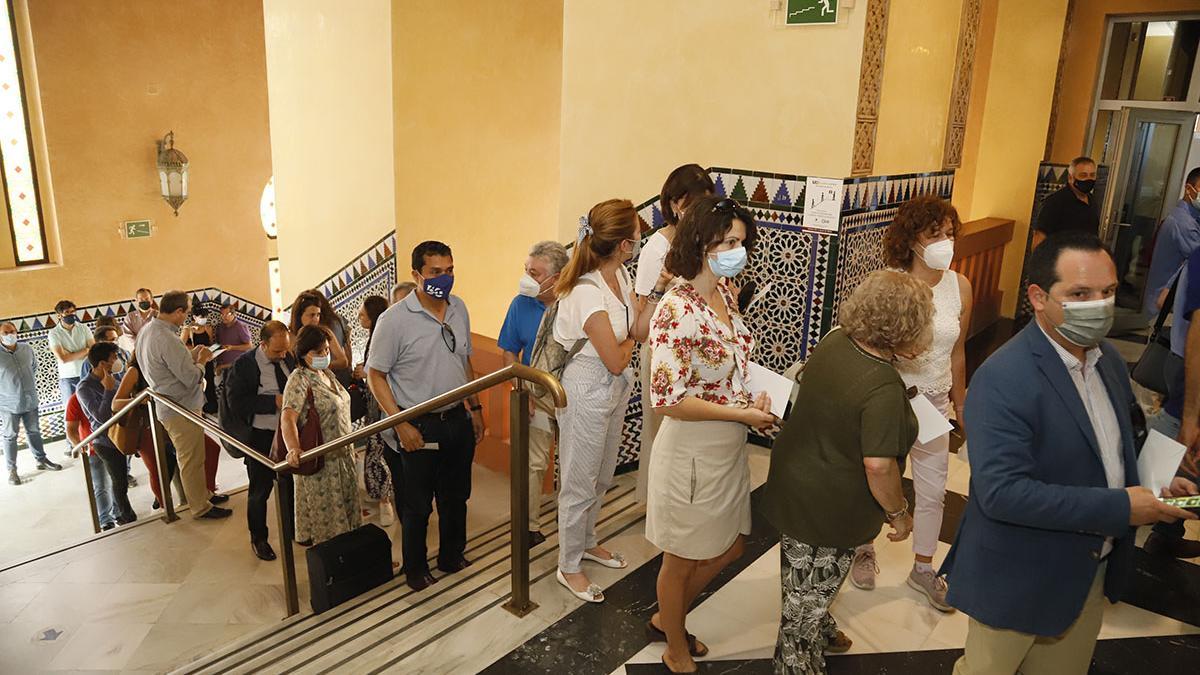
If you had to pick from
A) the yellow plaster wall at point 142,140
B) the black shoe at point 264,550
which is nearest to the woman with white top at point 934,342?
the black shoe at point 264,550

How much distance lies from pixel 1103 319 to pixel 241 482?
8.01 meters

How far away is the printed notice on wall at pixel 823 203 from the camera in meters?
4.34

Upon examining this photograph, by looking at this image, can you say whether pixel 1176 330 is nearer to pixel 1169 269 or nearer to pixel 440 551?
pixel 1169 269

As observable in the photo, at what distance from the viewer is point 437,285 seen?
365 centimetres

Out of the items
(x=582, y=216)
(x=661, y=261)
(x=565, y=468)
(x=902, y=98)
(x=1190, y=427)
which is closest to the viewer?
(x=1190, y=427)

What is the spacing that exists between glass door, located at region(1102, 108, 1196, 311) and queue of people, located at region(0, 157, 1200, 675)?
4.20m

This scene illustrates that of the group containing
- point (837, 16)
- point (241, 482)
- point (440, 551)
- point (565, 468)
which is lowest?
point (241, 482)

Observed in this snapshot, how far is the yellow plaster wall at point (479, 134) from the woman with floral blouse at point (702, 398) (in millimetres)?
3948

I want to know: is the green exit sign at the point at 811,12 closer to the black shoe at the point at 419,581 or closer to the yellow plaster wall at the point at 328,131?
the yellow plaster wall at the point at 328,131

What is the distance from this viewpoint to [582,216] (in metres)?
5.27

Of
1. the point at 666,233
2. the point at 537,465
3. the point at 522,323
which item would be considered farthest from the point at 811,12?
the point at 537,465

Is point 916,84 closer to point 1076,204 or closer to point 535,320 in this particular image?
point 535,320

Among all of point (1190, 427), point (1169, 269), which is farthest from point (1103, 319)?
point (1169, 269)

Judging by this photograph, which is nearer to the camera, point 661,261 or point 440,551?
point 661,261
